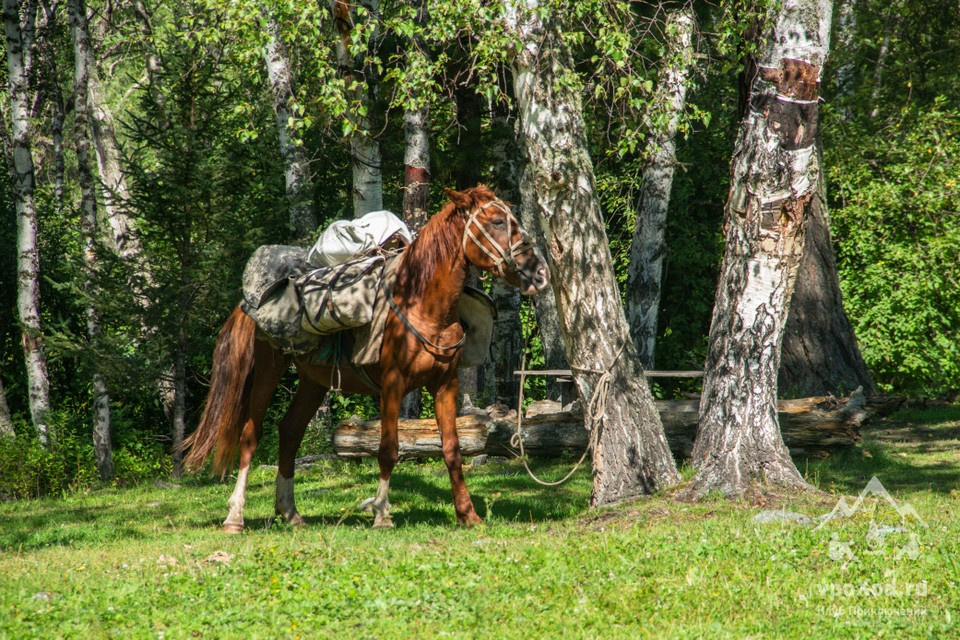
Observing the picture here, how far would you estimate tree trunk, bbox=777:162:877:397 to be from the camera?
42.7 feet

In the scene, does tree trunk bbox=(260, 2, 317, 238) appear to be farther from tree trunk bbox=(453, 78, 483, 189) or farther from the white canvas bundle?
the white canvas bundle

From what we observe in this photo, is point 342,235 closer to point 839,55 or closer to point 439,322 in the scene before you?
point 439,322

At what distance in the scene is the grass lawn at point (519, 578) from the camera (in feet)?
14.9

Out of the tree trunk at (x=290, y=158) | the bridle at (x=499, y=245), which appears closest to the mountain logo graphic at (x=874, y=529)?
the bridle at (x=499, y=245)

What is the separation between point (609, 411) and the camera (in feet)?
24.8

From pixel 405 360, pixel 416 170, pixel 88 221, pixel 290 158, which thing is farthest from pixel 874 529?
pixel 88 221

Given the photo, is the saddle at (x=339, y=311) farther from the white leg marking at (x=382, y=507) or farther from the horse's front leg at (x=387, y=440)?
the white leg marking at (x=382, y=507)

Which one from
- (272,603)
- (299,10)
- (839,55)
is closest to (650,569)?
(272,603)

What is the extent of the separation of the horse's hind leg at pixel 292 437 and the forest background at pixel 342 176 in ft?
8.08

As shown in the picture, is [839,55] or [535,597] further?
[839,55]

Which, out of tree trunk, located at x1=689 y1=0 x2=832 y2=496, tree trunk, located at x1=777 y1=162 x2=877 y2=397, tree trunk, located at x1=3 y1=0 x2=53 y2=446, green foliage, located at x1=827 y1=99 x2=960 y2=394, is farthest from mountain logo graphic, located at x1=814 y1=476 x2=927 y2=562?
tree trunk, located at x1=3 y1=0 x2=53 y2=446

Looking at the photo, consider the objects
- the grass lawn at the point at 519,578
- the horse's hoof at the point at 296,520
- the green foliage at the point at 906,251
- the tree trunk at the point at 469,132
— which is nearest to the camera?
the grass lawn at the point at 519,578

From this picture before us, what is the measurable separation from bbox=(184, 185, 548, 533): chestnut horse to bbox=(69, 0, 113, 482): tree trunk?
4.36 metres

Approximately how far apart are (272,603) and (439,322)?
3.07 m
